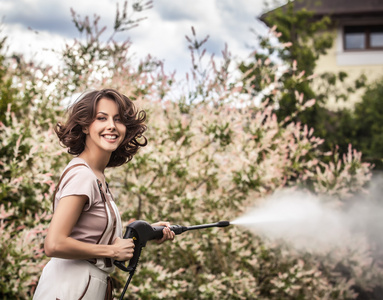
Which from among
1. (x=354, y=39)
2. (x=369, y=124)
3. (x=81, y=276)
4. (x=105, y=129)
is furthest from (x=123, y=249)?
(x=354, y=39)

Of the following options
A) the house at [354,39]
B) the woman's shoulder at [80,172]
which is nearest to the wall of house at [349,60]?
the house at [354,39]

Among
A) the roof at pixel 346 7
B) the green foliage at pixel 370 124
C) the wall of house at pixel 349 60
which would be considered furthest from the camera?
the wall of house at pixel 349 60

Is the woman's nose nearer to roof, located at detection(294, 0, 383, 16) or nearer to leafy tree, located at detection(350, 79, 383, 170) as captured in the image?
leafy tree, located at detection(350, 79, 383, 170)

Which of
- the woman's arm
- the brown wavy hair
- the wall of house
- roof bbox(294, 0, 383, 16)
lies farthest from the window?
the woman's arm

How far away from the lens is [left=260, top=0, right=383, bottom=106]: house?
A: 16.8 m

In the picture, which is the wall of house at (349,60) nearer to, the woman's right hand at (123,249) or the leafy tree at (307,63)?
the leafy tree at (307,63)

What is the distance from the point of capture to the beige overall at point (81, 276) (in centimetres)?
199

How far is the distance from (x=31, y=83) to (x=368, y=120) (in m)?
9.20

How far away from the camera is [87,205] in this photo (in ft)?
6.59

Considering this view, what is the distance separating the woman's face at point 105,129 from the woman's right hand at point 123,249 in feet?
1.37


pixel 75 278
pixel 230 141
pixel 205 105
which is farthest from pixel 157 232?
pixel 205 105

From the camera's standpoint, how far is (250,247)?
520cm

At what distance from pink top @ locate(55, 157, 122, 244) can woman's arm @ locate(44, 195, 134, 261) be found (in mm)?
42

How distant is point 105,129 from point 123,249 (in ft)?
1.78
